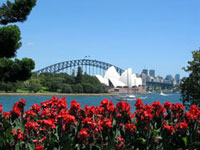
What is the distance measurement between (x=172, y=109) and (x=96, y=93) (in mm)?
104388

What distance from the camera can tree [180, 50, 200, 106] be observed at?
509 inches

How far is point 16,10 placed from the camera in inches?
478

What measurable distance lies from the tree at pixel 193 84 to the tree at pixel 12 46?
7.06m

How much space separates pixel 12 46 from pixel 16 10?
6.25ft

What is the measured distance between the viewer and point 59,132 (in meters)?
3.24

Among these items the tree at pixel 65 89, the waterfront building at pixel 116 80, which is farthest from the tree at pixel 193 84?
the waterfront building at pixel 116 80

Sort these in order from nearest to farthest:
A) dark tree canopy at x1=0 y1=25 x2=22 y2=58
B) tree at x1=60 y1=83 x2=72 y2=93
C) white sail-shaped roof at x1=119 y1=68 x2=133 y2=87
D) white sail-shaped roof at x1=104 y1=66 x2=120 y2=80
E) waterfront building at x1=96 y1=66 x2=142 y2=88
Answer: dark tree canopy at x1=0 y1=25 x2=22 y2=58
tree at x1=60 y1=83 x2=72 y2=93
white sail-shaped roof at x1=119 y1=68 x2=133 y2=87
waterfront building at x1=96 y1=66 x2=142 y2=88
white sail-shaped roof at x1=104 y1=66 x2=120 y2=80

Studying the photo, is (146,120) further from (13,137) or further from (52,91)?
(52,91)

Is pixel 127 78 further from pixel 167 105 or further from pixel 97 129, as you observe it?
pixel 97 129

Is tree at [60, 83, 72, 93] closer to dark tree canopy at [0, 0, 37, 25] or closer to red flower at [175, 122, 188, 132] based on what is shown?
dark tree canopy at [0, 0, 37, 25]

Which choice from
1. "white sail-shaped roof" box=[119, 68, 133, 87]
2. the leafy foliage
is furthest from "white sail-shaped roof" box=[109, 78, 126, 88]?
the leafy foliage

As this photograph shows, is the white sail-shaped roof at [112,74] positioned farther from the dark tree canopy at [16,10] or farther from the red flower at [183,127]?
the red flower at [183,127]

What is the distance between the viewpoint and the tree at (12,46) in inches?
428

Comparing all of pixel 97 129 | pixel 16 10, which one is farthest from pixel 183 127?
pixel 16 10
